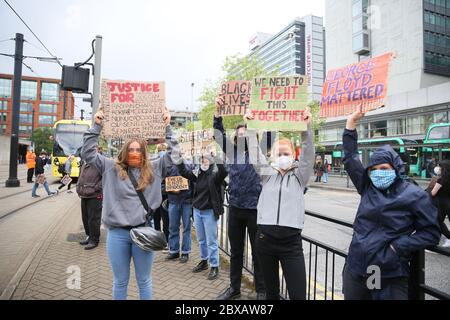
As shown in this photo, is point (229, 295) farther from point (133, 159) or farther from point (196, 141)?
point (196, 141)

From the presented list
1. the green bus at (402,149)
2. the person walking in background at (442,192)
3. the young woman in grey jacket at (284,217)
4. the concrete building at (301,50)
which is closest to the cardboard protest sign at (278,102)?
the young woman in grey jacket at (284,217)

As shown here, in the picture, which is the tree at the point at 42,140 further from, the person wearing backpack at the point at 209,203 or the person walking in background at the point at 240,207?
the person walking in background at the point at 240,207

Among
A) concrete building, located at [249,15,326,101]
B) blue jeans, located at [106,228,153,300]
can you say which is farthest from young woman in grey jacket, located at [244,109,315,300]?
concrete building, located at [249,15,326,101]

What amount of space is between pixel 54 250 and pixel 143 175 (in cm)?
377

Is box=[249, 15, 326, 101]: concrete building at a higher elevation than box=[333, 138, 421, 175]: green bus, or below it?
higher

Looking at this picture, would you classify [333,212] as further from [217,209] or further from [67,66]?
[67,66]

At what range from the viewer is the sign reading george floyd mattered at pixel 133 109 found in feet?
11.8

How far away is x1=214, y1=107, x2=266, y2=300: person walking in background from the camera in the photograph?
11.8ft

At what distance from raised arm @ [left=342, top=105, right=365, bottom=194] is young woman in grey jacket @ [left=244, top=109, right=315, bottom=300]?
33 cm

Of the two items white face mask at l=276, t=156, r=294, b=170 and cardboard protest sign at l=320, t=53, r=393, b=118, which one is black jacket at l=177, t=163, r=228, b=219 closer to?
white face mask at l=276, t=156, r=294, b=170

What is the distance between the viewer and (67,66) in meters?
6.93

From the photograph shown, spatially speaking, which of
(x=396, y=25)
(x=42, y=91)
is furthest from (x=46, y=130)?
(x=396, y=25)

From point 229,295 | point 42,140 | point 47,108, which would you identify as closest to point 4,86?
point 42,140

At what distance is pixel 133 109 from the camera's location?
3654mm
